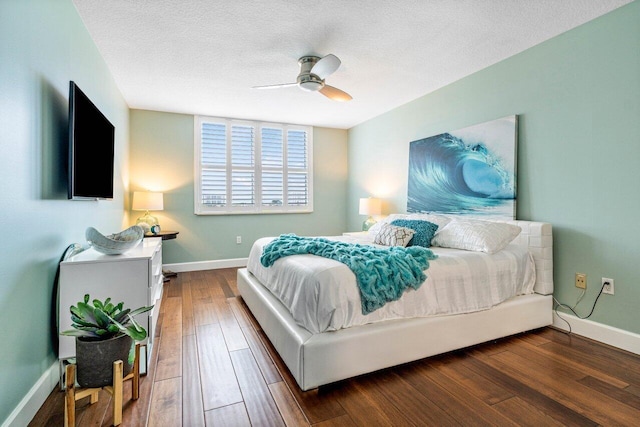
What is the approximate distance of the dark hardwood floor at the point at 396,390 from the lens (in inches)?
59.5

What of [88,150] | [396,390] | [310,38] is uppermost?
[310,38]

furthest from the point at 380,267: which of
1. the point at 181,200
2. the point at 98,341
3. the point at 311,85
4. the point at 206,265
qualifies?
the point at 181,200

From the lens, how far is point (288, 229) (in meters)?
5.36

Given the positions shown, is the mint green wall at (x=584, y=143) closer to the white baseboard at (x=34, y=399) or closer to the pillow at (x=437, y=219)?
the pillow at (x=437, y=219)

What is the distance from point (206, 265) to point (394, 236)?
10.1 ft

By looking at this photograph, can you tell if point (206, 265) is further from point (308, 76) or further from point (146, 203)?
point (308, 76)

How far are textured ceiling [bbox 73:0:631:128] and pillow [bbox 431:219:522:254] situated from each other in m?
1.52

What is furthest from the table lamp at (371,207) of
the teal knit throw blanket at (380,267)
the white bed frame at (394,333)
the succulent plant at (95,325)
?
the succulent plant at (95,325)

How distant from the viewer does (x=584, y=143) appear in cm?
240

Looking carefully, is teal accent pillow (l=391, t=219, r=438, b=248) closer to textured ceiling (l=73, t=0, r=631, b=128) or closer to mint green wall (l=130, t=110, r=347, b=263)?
textured ceiling (l=73, t=0, r=631, b=128)

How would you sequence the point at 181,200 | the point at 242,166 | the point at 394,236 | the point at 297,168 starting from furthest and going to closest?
the point at 297,168 < the point at 242,166 < the point at 181,200 < the point at 394,236

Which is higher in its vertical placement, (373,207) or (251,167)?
(251,167)

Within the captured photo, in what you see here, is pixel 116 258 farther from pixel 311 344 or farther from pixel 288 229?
pixel 288 229

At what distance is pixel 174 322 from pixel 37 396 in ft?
3.82
